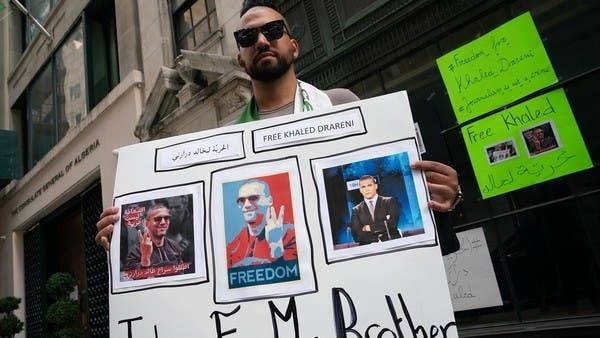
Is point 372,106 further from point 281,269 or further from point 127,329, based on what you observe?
point 127,329

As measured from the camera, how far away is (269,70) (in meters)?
1.98

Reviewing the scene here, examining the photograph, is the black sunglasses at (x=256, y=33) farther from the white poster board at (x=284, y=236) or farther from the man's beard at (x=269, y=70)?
the white poster board at (x=284, y=236)

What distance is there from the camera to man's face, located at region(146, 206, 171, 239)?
5.78ft

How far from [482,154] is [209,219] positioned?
3.34 metres

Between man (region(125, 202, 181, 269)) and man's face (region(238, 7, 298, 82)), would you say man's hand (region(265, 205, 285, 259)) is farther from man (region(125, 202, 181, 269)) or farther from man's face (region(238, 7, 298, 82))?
man's face (region(238, 7, 298, 82))

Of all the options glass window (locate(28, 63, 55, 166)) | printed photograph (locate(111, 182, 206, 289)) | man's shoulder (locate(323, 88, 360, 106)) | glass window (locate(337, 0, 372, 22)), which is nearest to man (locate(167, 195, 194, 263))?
printed photograph (locate(111, 182, 206, 289))

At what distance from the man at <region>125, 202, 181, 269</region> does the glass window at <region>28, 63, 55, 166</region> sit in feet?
42.5

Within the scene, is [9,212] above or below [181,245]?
above

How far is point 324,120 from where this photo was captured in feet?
5.86

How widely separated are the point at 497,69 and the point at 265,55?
308cm

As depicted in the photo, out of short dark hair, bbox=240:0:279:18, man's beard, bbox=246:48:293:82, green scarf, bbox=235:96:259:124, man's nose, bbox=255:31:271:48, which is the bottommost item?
green scarf, bbox=235:96:259:124

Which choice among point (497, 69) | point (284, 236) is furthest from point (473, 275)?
point (284, 236)

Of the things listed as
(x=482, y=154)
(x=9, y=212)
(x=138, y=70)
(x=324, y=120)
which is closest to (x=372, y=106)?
(x=324, y=120)

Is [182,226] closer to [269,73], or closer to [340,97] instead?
[269,73]
